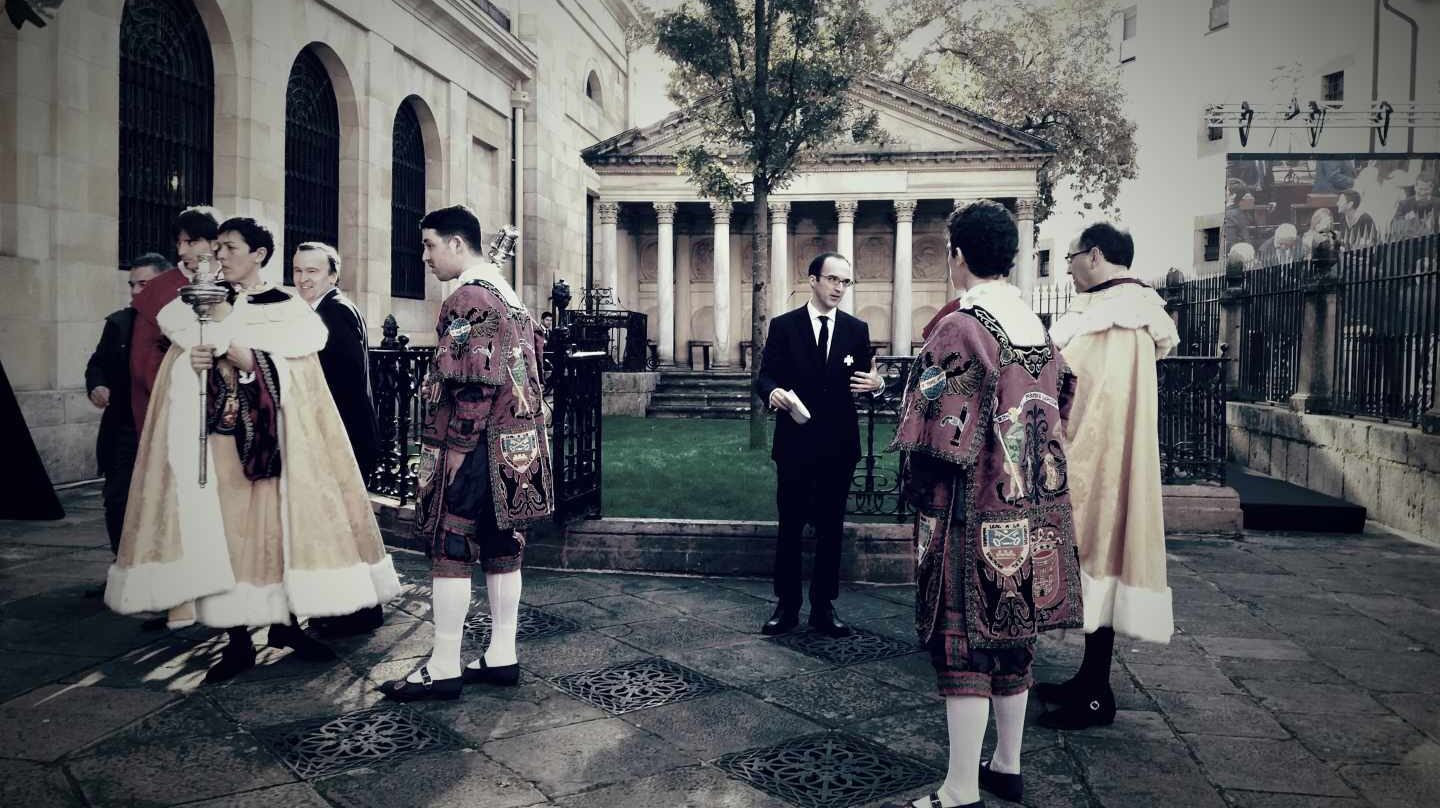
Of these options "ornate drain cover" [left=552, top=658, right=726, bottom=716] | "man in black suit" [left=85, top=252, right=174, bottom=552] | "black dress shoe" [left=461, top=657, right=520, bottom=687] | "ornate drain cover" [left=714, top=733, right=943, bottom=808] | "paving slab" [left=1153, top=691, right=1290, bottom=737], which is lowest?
"ornate drain cover" [left=714, top=733, right=943, bottom=808]

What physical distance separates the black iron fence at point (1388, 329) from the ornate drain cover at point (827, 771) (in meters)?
7.47

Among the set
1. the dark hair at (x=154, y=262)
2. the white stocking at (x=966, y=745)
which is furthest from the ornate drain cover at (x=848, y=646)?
the dark hair at (x=154, y=262)

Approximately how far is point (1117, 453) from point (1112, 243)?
875 mm

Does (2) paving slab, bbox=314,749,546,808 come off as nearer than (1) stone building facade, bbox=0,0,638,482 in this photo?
Yes

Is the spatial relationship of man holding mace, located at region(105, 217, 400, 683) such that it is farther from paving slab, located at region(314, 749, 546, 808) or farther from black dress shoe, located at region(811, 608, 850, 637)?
black dress shoe, located at region(811, 608, 850, 637)

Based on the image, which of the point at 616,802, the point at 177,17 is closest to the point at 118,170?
the point at 177,17

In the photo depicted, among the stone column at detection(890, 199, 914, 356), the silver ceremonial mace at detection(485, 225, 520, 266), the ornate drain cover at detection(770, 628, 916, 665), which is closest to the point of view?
the silver ceremonial mace at detection(485, 225, 520, 266)

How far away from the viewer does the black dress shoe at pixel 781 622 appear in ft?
16.9

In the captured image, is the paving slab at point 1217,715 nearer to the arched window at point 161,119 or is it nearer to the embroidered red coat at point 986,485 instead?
the embroidered red coat at point 986,485

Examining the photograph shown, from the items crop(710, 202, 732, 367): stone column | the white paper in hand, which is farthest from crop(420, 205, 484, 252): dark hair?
crop(710, 202, 732, 367): stone column

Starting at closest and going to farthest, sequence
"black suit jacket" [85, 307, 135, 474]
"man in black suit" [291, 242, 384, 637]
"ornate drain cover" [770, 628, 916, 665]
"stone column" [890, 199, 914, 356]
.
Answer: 1. "ornate drain cover" [770, 628, 916, 665]
2. "man in black suit" [291, 242, 384, 637]
3. "black suit jacket" [85, 307, 135, 474]
4. "stone column" [890, 199, 914, 356]

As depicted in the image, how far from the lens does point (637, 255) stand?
3397 centimetres

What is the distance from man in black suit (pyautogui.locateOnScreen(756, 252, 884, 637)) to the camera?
16.9ft

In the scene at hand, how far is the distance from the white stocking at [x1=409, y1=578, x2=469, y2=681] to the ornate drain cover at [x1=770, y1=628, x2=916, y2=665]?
1.70 meters
